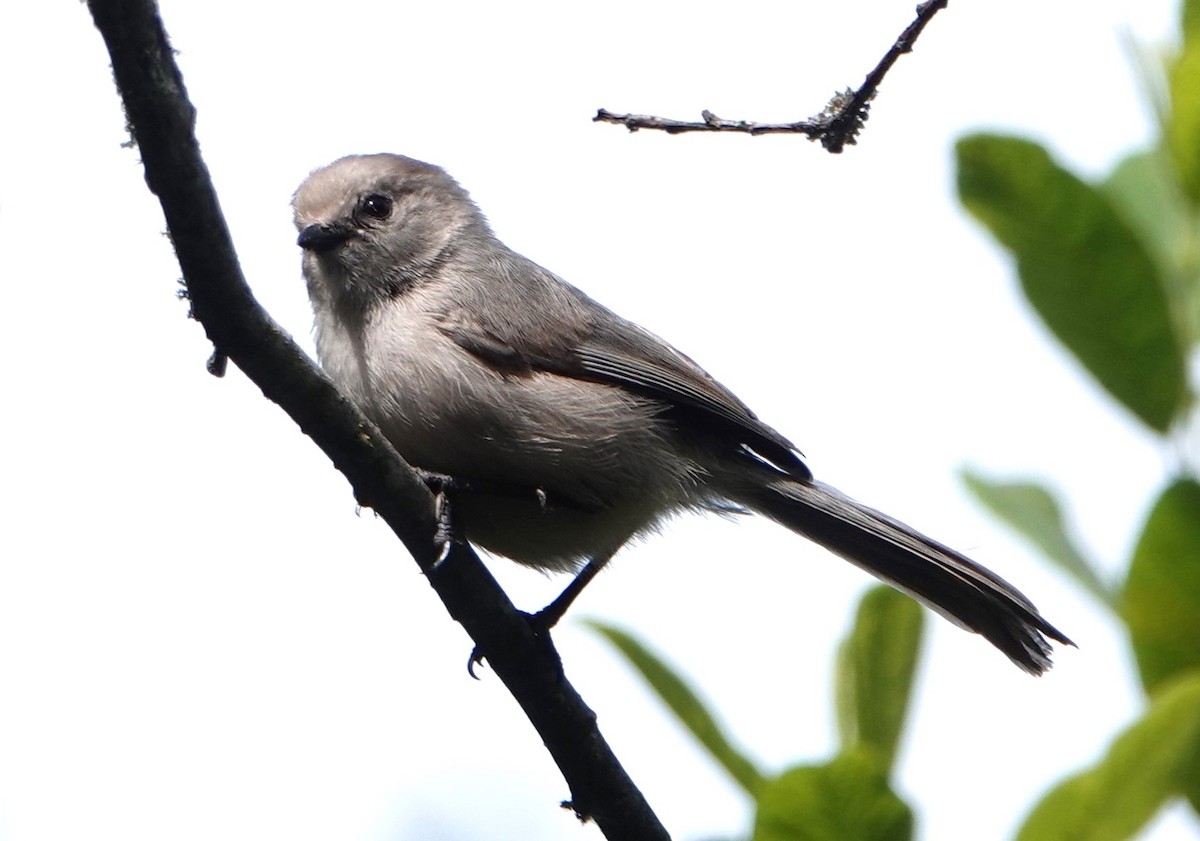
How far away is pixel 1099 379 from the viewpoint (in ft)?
5.86

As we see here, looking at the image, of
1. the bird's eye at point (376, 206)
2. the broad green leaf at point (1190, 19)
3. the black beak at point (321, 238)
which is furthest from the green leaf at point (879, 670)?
the bird's eye at point (376, 206)

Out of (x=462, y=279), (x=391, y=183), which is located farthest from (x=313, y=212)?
(x=462, y=279)

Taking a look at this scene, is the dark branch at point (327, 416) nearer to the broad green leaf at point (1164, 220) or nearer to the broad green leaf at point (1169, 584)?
the broad green leaf at point (1164, 220)

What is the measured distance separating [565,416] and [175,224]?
5.80 ft

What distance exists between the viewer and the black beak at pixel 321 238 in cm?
471

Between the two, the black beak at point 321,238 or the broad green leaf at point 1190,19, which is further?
the black beak at point 321,238

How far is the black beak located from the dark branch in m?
1.56

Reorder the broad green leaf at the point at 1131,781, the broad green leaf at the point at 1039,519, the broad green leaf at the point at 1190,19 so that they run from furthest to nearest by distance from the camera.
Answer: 1. the broad green leaf at the point at 1190,19
2. the broad green leaf at the point at 1039,519
3. the broad green leaf at the point at 1131,781

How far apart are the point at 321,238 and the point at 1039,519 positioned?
11.0 feet

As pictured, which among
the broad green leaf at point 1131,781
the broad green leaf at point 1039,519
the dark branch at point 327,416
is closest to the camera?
the broad green leaf at point 1131,781

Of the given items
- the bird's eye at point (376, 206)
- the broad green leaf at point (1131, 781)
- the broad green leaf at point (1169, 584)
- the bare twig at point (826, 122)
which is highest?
the bird's eye at point (376, 206)

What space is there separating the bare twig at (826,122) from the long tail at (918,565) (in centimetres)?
163

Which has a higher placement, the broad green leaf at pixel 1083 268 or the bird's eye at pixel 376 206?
the bird's eye at pixel 376 206

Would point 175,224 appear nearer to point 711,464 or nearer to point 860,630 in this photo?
point 860,630
